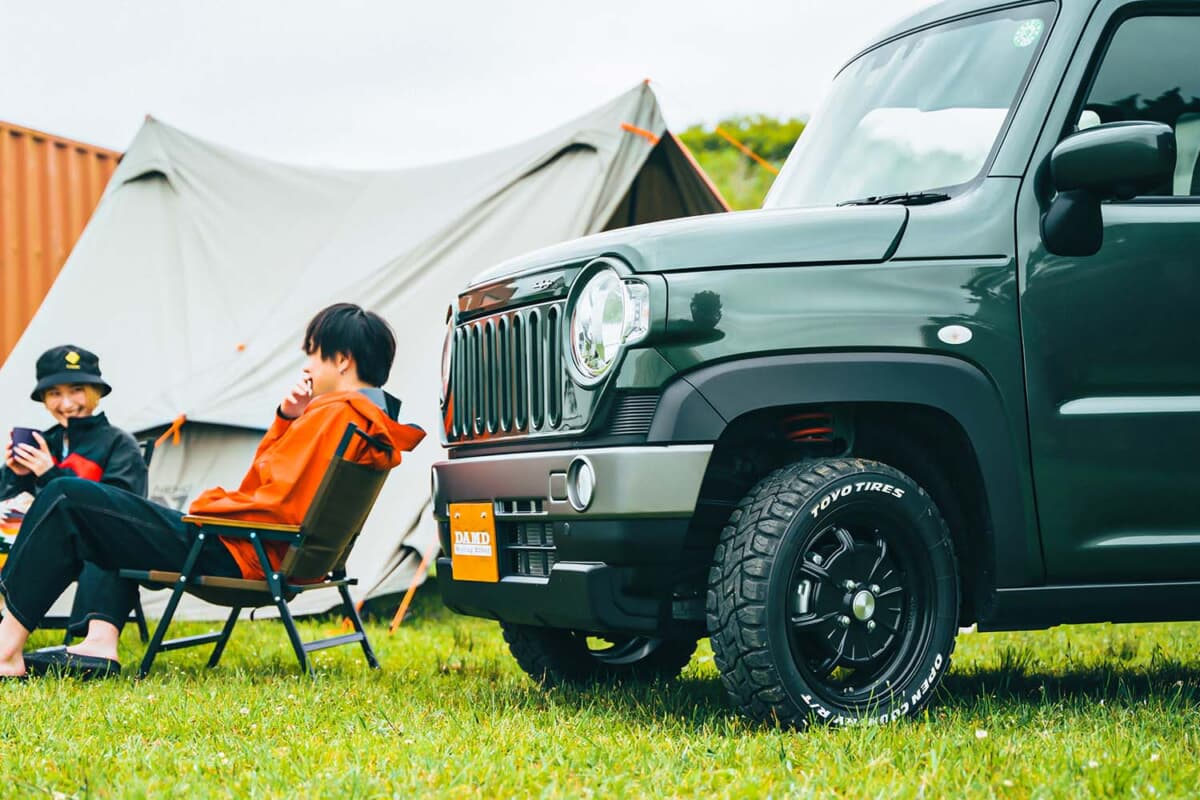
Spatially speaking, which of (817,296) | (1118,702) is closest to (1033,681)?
(1118,702)

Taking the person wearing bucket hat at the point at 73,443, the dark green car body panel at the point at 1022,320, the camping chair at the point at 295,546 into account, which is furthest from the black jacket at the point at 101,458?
the dark green car body panel at the point at 1022,320

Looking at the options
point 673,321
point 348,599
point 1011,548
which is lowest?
point 348,599

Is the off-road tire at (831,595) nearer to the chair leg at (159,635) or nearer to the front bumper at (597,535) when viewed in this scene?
Result: the front bumper at (597,535)

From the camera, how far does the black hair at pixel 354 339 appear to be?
5344 mm

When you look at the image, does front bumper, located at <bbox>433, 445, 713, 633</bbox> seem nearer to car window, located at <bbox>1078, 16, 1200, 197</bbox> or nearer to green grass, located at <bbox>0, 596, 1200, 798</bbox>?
green grass, located at <bbox>0, 596, 1200, 798</bbox>

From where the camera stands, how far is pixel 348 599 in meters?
5.64

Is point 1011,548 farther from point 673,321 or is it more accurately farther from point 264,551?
point 264,551

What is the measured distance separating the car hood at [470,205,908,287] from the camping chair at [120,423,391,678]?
1.81 m

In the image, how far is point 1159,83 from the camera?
4.08 metres

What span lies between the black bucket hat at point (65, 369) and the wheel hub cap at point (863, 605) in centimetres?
371

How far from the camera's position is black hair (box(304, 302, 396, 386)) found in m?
5.34

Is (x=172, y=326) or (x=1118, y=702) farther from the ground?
(x=172, y=326)

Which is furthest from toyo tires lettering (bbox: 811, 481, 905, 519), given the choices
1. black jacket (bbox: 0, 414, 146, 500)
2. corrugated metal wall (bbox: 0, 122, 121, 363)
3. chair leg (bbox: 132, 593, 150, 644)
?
corrugated metal wall (bbox: 0, 122, 121, 363)

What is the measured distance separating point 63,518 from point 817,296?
3.04 metres
